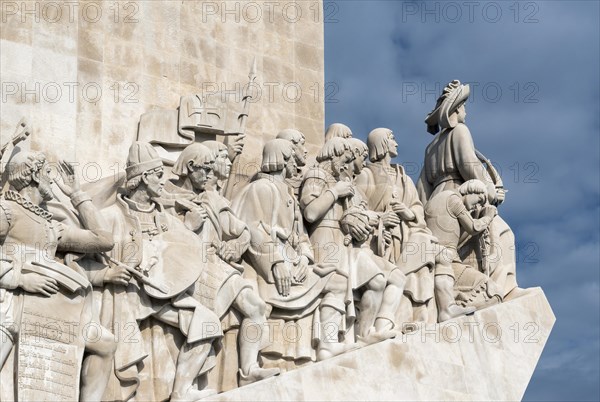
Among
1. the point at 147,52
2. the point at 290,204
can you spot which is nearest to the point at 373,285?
the point at 290,204

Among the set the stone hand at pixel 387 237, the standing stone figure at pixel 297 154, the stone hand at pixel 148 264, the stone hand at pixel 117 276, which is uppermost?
the standing stone figure at pixel 297 154

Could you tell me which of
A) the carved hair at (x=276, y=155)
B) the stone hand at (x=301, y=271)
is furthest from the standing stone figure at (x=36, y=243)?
the carved hair at (x=276, y=155)

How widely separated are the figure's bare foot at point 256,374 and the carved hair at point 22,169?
107 inches

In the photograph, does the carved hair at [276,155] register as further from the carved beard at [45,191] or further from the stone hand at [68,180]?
the carved beard at [45,191]

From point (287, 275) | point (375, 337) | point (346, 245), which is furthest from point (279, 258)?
point (375, 337)

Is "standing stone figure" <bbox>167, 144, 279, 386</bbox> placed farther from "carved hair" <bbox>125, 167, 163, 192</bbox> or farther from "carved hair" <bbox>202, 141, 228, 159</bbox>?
"carved hair" <bbox>125, 167, 163, 192</bbox>

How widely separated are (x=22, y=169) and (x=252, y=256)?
265cm

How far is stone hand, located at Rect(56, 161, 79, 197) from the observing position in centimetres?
1559

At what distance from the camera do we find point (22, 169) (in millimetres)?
15242

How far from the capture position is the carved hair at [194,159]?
55.3 ft

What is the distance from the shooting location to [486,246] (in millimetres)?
18938

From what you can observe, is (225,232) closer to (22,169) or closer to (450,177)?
(22,169)

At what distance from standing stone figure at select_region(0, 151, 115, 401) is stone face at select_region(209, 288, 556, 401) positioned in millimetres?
1192

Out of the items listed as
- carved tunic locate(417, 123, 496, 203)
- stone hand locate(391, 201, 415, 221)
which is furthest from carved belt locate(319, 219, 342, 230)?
carved tunic locate(417, 123, 496, 203)
